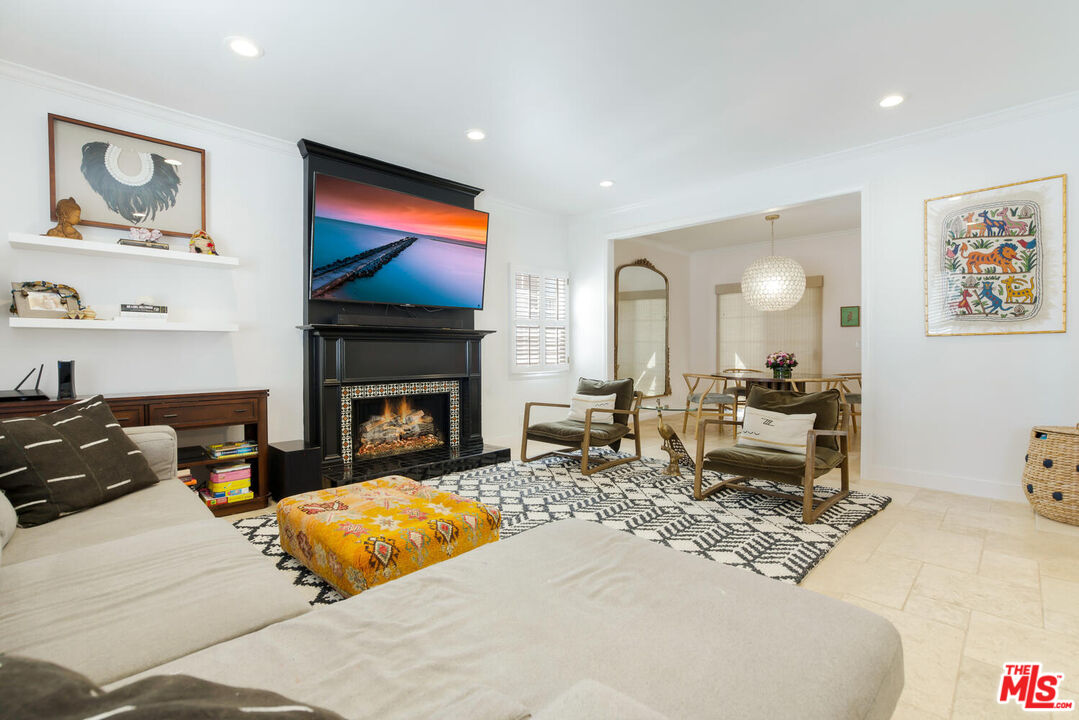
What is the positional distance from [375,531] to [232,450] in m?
1.88

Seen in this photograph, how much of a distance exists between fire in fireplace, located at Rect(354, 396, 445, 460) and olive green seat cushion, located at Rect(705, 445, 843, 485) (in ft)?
8.37

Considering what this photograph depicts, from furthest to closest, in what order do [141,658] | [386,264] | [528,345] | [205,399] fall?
[528,345] < [386,264] < [205,399] < [141,658]

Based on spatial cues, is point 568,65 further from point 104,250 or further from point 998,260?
point 998,260

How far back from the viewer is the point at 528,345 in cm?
586

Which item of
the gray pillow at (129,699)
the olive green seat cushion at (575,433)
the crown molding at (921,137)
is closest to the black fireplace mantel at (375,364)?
the olive green seat cushion at (575,433)

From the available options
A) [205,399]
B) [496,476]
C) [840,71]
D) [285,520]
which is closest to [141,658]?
[285,520]

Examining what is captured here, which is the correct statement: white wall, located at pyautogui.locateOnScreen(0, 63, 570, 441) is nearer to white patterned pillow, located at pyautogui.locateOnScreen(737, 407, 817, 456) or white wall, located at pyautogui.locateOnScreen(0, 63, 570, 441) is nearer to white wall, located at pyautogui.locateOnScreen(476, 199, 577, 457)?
white wall, located at pyautogui.locateOnScreen(476, 199, 577, 457)

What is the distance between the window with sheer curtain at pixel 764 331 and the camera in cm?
726

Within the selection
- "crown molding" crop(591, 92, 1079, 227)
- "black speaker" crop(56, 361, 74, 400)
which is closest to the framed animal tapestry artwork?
"crown molding" crop(591, 92, 1079, 227)

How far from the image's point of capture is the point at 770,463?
3.22m

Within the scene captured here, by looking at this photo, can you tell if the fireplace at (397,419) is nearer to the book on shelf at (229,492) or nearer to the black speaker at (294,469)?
→ the black speaker at (294,469)

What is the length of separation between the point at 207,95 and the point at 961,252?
5254 millimetres

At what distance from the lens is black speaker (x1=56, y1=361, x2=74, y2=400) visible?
9.87ft

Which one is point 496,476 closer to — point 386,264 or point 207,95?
point 386,264
